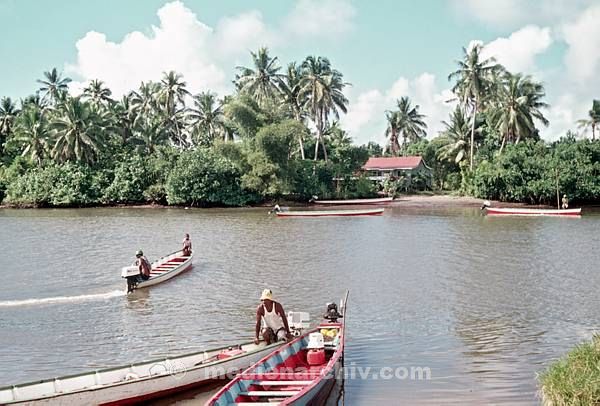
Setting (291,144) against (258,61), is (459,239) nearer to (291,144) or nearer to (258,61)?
(291,144)

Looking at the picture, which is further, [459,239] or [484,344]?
[459,239]

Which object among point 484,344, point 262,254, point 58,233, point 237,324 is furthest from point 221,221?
point 484,344

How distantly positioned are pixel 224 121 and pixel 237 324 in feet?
172

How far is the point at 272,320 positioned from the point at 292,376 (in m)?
2.03

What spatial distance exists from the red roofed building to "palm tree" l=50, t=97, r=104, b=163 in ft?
94.6

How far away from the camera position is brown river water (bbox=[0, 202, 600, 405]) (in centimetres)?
1150

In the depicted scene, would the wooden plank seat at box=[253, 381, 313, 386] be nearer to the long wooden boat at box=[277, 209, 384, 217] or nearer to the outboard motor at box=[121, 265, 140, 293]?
the outboard motor at box=[121, 265, 140, 293]

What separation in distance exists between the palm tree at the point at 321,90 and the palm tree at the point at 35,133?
25796 millimetres

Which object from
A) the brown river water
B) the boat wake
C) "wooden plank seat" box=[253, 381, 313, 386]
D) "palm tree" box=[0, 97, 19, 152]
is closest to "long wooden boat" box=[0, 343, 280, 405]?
the brown river water

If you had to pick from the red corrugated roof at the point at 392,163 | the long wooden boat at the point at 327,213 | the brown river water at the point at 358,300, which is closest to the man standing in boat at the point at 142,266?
the brown river water at the point at 358,300

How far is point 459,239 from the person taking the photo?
30516 millimetres

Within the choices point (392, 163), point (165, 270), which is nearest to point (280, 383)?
point (165, 270)

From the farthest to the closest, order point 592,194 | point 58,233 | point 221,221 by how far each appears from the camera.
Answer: point 592,194, point 221,221, point 58,233

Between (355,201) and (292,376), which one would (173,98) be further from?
(292,376)
